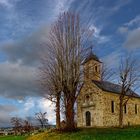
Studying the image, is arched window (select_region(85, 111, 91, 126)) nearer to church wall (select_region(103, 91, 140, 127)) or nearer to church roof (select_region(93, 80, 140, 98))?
church wall (select_region(103, 91, 140, 127))

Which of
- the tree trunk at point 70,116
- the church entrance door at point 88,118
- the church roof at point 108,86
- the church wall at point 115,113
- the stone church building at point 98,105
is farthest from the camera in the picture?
the church entrance door at point 88,118

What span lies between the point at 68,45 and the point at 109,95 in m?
24.4

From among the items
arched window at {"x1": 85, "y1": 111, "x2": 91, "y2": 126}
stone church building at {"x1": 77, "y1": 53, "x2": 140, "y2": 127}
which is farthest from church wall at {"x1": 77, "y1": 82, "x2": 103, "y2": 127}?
arched window at {"x1": 85, "y1": 111, "x2": 91, "y2": 126}

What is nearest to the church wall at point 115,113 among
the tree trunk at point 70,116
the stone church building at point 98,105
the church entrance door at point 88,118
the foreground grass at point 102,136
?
the stone church building at point 98,105

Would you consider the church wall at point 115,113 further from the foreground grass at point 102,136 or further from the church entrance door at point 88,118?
Result: the foreground grass at point 102,136

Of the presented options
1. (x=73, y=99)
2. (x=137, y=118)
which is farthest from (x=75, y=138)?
(x=137, y=118)

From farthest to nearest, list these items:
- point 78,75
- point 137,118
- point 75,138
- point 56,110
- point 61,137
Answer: point 137,118 < point 56,110 < point 78,75 < point 61,137 < point 75,138

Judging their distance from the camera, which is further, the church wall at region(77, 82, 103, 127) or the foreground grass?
the church wall at region(77, 82, 103, 127)

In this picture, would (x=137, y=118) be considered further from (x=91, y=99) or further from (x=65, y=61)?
(x=65, y=61)

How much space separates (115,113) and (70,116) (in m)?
25.4

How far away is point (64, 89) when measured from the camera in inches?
1513

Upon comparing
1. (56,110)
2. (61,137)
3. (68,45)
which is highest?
(68,45)

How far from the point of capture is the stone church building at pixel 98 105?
59.1 metres

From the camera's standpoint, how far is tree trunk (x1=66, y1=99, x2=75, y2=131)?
37.7m
